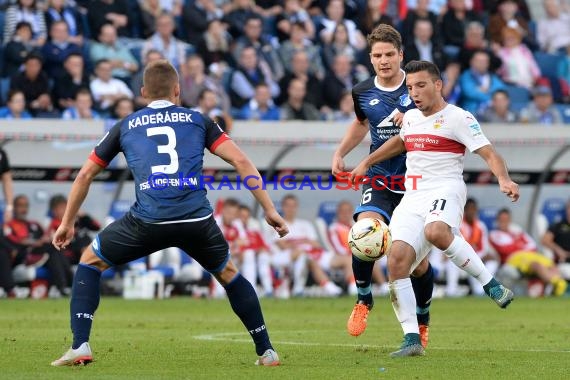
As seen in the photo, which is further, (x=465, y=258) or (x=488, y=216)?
(x=488, y=216)

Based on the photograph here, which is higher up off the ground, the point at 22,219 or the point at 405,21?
the point at 405,21

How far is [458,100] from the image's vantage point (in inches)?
917

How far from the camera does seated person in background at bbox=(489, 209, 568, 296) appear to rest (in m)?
21.0

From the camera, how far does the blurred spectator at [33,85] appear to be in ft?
64.1

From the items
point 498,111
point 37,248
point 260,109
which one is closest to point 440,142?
point 37,248

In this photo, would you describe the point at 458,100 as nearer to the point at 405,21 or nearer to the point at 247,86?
the point at 405,21

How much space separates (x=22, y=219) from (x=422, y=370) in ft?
37.2

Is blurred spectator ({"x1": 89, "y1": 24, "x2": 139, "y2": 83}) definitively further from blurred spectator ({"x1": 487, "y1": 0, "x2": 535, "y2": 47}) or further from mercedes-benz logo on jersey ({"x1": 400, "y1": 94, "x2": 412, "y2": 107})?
Result: mercedes-benz logo on jersey ({"x1": 400, "y1": 94, "x2": 412, "y2": 107})

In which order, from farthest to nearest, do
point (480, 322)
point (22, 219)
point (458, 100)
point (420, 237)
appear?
1. point (458, 100)
2. point (22, 219)
3. point (480, 322)
4. point (420, 237)

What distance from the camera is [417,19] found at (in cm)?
2344

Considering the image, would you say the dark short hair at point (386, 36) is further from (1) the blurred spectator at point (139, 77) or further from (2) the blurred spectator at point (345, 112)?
(2) the blurred spectator at point (345, 112)

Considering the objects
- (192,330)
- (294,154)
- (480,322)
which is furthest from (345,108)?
(192,330)

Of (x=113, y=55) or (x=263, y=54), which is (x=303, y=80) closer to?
(x=263, y=54)

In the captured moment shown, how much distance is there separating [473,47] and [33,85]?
8768 millimetres
